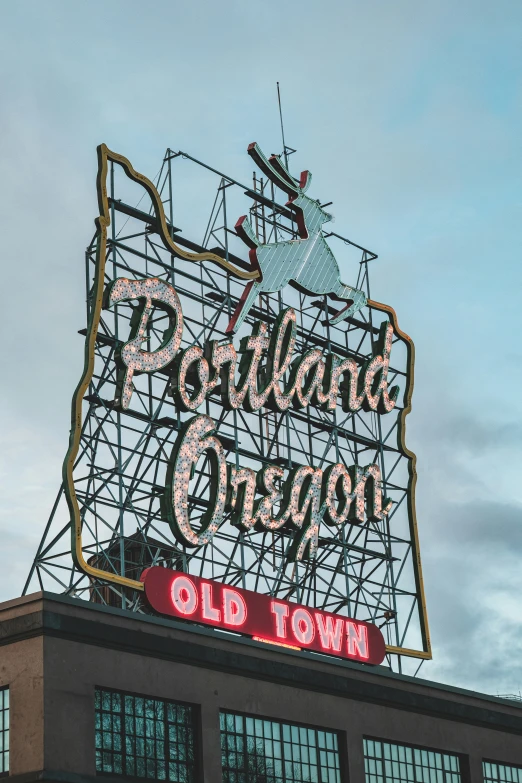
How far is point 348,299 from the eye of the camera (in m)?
53.4

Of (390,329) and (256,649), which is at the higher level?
(390,329)

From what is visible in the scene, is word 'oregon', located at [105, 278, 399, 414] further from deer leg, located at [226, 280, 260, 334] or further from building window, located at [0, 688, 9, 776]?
building window, located at [0, 688, 9, 776]

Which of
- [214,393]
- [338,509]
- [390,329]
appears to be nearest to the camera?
[214,393]

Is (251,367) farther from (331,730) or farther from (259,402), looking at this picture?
(331,730)

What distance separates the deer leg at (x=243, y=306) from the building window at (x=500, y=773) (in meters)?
17.3

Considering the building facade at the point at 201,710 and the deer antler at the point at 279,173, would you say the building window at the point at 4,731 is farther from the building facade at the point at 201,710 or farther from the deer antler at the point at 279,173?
the deer antler at the point at 279,173

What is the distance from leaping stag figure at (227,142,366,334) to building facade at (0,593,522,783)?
1227 cm

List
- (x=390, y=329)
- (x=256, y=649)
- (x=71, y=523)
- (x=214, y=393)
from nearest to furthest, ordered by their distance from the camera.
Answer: (x=71, y=523)
(x=256, y=649)
(x=214, y=393)
(x=390, y=329)

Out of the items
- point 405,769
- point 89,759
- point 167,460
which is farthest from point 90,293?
point 405,769

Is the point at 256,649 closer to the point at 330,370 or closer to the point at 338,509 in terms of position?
the point at 338,509

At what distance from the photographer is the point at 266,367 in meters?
46.9

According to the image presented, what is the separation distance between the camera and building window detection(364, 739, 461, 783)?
141ft

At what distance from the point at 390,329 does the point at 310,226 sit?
5.75 metres

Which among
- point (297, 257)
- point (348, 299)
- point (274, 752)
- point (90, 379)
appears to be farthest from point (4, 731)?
point (348, 299)
